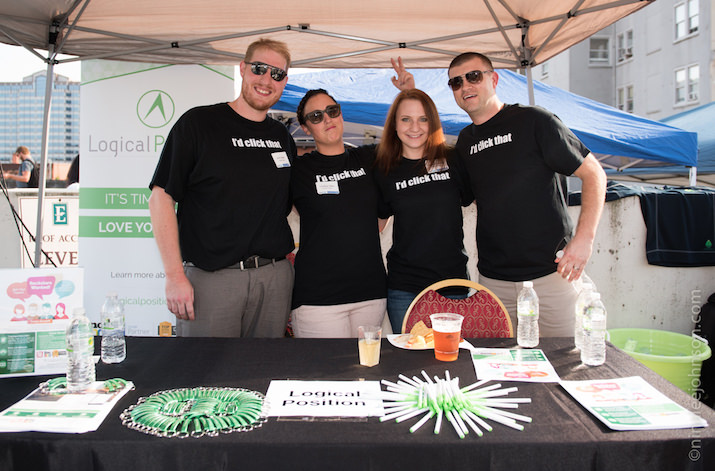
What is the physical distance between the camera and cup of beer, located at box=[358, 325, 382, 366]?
1.49 meters

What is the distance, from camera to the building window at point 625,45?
2039cm

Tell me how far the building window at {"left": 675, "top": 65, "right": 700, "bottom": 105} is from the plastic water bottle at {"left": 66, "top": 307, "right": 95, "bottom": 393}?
20.0m

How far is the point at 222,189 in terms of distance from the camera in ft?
6.95

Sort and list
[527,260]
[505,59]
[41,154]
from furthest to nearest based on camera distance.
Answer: [505,59] < [41,154] < [527,260]

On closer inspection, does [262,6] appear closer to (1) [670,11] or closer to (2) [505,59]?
(2) [505,59]

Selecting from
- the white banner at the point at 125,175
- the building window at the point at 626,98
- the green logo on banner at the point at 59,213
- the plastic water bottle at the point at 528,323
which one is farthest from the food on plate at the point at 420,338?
the building window at the point at 626,98

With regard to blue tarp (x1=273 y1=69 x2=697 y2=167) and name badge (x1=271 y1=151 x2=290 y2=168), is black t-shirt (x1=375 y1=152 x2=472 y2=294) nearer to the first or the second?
name badge (x1=271 y1=151 x2=290 y2=168)

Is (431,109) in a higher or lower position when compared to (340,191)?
higher

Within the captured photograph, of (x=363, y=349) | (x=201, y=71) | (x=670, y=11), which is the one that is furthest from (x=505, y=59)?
(x=670, y=11)

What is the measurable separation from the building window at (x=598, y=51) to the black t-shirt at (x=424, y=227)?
75.7 ft

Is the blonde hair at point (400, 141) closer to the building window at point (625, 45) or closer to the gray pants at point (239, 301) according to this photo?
the gray pants at point (239, 301)

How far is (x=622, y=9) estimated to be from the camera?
284 cm

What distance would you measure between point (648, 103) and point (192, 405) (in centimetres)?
2218

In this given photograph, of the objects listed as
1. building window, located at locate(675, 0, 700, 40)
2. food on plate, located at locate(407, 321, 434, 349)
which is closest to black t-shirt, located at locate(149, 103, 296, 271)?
food on plate, located at locate(407, 321, 434, 349)
